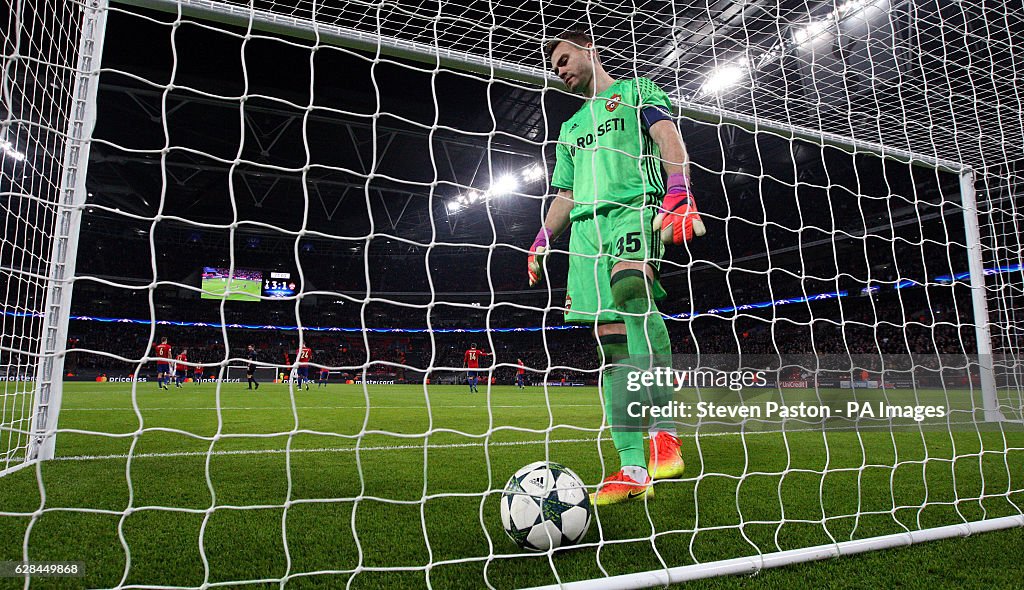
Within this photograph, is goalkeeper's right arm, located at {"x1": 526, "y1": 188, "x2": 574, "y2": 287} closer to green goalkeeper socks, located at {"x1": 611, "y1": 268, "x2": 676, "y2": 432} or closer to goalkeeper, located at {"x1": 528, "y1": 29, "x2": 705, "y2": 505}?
goalkeeper, located at {"x1": 528, "y1": 29, "x2": 705, "y2": 505}

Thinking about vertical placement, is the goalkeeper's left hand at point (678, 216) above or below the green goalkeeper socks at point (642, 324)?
above

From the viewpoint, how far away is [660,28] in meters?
3.49

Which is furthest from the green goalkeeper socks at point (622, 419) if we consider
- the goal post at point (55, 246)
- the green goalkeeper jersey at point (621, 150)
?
the goal post at point (55, 246)

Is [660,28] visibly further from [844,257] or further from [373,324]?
[373,324]

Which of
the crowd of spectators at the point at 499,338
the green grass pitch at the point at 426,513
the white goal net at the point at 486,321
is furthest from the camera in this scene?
the crowd of spectators at the point at 499,338

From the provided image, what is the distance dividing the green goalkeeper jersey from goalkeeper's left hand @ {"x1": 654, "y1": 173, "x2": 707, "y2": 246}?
23 cm

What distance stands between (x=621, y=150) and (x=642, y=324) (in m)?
0.75

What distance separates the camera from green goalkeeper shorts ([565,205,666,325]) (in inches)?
91.1

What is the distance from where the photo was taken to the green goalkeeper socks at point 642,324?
2240mm

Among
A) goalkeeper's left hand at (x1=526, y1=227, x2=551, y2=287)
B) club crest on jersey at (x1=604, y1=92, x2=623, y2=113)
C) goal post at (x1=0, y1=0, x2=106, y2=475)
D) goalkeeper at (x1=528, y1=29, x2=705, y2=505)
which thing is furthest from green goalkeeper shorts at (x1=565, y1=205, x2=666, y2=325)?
goal post at (x1=0, y1=0, x2=106, y2=475)

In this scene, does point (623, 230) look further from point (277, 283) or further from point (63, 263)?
point (277, 283)

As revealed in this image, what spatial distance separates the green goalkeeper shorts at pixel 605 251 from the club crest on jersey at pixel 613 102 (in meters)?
0.45

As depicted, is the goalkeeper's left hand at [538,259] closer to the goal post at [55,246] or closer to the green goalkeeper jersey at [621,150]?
the green goalkeeper jersey at [621,150]

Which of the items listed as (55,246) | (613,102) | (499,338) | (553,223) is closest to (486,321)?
(553,223)
